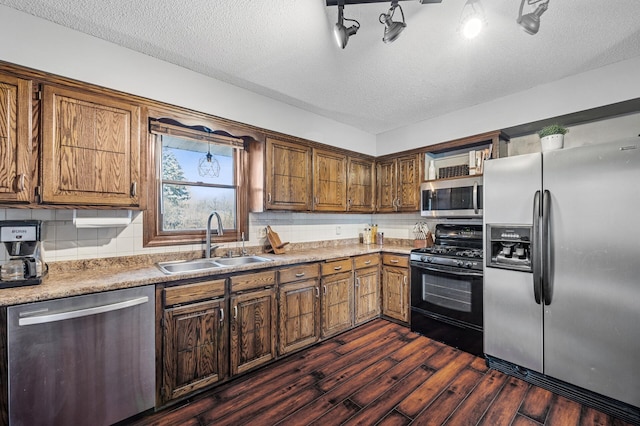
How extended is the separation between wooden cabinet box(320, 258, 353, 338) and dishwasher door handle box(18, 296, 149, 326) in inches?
67.8

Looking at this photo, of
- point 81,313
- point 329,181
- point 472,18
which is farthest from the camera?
point 329,181

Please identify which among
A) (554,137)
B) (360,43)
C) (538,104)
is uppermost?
(360,43)

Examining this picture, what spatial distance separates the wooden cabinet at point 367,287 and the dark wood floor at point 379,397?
68 cm

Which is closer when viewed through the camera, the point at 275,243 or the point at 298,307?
the point at 298,307

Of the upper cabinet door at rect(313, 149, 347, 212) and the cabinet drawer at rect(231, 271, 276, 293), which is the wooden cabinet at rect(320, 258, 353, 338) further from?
the upper cabinet door at rect(313, 149, 347, 212)

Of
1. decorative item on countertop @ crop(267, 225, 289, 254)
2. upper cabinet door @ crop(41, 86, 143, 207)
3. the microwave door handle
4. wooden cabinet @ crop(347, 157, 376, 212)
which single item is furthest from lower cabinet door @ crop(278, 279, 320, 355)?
the microwave door handle

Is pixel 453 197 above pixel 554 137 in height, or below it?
below

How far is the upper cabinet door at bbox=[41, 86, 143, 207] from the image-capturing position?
1829 mm

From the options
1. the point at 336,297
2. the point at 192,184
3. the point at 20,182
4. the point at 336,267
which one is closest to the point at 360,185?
the point at 336,267

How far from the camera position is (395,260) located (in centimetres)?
351

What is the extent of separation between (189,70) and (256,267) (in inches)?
73.4

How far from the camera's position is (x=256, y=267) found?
244cm

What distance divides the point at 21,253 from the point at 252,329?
5.38 ft

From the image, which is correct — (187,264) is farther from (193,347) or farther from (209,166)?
(209,166)
